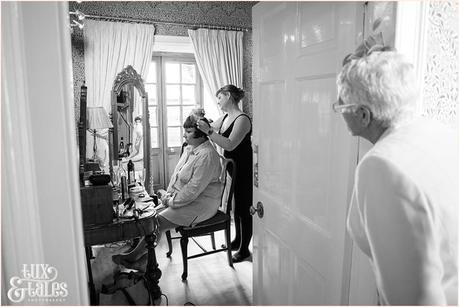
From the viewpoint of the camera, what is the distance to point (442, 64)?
1.04m

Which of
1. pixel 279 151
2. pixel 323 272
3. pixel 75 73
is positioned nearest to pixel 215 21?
pixel 75 73

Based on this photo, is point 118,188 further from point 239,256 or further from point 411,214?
point 411,214

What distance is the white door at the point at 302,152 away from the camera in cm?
124

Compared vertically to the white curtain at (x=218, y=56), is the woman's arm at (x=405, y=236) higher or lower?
lower

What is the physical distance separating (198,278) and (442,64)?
2.40m

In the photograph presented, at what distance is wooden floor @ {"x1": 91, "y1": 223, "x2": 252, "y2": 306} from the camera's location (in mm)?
2490

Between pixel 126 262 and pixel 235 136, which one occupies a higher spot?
pixel 235 136

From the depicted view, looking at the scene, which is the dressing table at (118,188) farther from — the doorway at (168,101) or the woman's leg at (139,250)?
the doorway at (168,101)

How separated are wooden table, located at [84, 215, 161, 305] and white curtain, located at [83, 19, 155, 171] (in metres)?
1.68

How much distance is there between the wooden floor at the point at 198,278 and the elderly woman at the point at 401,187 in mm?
1865

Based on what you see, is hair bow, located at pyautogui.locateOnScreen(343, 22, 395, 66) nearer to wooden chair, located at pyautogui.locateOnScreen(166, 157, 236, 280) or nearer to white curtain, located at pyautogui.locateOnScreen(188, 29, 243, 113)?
wooden chair, located at pyautogui.locateOnScreen(166, 157, 236, 280)

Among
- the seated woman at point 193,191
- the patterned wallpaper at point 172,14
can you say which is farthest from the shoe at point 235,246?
the patterned wallpaper at point 172,14

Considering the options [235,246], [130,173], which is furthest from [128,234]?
[235,246]

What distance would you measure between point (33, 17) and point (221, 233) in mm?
3317
